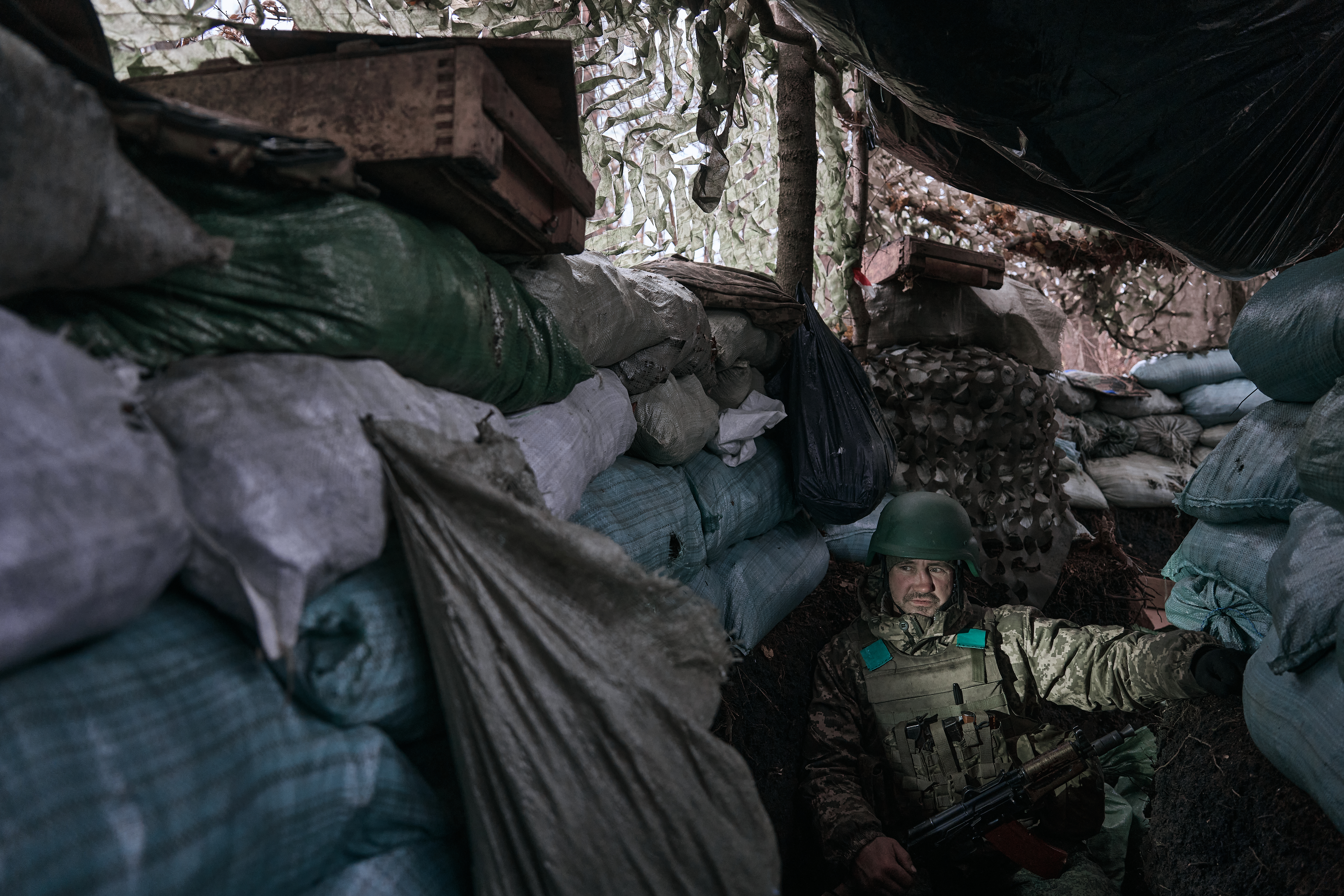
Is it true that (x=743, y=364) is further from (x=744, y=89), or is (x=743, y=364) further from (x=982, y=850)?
(x=982, y=850)

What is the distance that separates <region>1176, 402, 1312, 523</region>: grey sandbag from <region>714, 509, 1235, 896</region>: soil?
0.62m

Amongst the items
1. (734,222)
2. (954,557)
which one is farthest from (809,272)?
(954,557)

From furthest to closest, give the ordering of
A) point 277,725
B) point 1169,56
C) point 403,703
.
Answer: point 1169,56, point 403,703, point 277,725

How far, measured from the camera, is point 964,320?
152 inches

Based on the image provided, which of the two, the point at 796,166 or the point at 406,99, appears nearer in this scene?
the point at 406,99

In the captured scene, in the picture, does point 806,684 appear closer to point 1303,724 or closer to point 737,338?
point 737,338

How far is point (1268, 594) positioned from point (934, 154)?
5.62ft

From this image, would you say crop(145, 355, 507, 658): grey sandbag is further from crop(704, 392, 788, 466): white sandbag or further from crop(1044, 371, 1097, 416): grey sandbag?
crop(1044, 371, 1097, 416): grey sandbag

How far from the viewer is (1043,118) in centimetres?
163

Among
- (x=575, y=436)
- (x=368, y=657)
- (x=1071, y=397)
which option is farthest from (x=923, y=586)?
(x=1071, y=397)

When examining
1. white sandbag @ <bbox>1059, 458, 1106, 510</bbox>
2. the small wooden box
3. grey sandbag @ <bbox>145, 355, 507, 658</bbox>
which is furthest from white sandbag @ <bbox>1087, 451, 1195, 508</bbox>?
grey sandbag @ <bbox>145, 355, 507, 658</bbox>

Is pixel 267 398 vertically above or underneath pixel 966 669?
above

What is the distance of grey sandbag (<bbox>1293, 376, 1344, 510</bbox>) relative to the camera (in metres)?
1.29

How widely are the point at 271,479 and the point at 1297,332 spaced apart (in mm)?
2207
